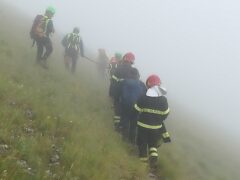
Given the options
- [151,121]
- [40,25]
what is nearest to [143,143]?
[151,121]

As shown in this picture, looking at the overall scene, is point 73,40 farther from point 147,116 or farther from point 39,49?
point 147,116

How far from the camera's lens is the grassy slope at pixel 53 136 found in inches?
361

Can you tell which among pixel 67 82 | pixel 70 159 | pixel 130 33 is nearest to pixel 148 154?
pixel 70 159

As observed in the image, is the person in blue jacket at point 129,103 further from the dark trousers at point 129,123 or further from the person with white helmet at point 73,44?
the person with white helmet at point 73,44

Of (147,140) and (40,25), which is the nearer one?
(147,140)

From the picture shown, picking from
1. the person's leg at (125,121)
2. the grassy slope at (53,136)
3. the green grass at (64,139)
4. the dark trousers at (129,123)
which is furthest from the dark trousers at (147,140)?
the person's leg at (125,121)

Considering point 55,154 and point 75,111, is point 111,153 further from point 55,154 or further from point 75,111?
point 75,111

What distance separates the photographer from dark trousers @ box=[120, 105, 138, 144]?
14428 millimetres

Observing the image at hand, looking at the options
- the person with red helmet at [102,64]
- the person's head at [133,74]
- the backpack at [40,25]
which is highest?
the backpack at [40,25]

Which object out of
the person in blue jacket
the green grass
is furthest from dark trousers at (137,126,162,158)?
the person in blue jacket

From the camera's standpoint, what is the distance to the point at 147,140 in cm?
1302

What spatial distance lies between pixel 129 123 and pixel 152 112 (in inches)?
89.4

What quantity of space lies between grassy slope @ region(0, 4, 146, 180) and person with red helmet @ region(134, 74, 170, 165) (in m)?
0.52

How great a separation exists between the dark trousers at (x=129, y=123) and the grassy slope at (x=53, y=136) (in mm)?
441
